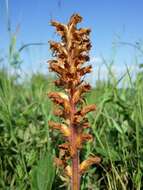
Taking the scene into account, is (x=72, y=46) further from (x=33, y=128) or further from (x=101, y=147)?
(x=33, y=128)

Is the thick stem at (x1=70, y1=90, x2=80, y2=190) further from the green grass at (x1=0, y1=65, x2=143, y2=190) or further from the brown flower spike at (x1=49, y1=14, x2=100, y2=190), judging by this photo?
the green grass at (x1=0, y1=65, x2=143, y2=190)

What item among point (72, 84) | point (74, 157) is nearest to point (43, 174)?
point (74, 157)

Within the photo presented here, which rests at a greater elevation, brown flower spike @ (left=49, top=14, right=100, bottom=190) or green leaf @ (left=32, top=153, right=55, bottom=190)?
brown flower spike @ (left=49, top=14, right=100, bottom=190)

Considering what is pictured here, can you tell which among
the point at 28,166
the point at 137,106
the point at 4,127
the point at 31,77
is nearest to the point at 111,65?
the point at 137,106

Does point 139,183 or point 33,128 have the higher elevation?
point 33,128

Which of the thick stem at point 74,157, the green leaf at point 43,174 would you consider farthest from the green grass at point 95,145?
the thick stem at point 74,157

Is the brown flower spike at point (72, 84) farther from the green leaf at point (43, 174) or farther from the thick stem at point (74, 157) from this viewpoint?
the green leaf at point (43, 174)

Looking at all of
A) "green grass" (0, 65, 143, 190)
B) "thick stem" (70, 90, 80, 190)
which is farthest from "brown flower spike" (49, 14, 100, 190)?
"green grass" (0, 65, 143, 190)

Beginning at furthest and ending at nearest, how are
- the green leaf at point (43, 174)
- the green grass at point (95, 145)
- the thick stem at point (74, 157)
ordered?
the green grass at point (95, 145)
the green leaf at point (43, 174)
the thick stem at point (74, 157)
